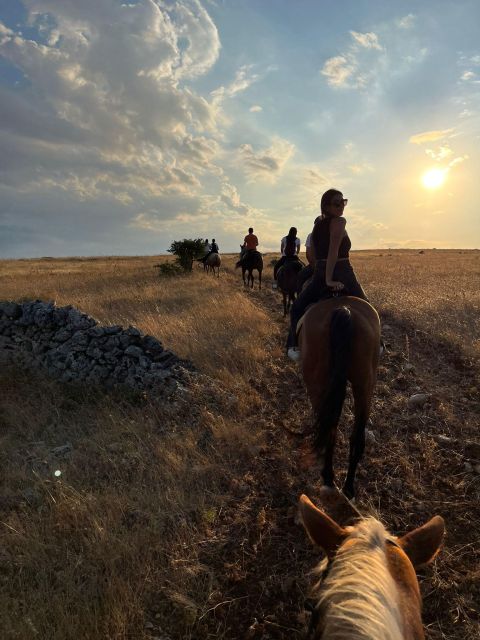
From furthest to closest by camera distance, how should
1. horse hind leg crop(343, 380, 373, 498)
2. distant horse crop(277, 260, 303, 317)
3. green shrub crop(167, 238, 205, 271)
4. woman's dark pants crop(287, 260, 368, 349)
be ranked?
1. green shrub crop(167, 238, 205, 271)
2. distant horse crop(277, 260, 303, 317)
3. woman's dark pants crop(287, 260, 368, 349)
4. horse hind leg crop(343, 380, 373, 498)

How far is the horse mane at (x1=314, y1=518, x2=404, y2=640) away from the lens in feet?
3.83

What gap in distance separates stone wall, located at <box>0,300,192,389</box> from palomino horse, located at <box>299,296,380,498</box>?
2.78 meters

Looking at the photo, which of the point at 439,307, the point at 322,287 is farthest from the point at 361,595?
the point at 439,307

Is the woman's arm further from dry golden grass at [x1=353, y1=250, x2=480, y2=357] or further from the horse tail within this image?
dry golden grass at [x1=353, y1=250, x2=480, y2=357]

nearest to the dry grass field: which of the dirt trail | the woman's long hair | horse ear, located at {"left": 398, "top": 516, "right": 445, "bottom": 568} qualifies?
the dirt trail

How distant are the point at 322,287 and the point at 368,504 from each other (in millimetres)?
2567

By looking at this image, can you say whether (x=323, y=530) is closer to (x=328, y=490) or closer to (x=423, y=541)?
(x=423, y=541)

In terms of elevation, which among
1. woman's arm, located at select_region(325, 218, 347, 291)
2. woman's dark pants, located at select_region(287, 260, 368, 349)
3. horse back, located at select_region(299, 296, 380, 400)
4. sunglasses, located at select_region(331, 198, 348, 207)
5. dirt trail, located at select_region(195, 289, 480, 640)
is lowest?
dirt trail, located at select_region(195, 289, 480, 640)

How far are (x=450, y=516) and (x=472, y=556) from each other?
0.49m

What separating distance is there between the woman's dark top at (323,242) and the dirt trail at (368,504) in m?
2.42

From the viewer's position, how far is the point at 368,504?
154 inches

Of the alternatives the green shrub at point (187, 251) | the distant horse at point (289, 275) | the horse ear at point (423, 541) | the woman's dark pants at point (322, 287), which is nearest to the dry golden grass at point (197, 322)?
the distant horse at point (289, 275)

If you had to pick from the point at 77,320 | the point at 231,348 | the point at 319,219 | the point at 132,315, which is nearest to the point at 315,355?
the point at 319,219

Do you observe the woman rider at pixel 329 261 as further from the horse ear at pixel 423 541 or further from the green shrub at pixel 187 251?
the green shrub at pixel 187 251
